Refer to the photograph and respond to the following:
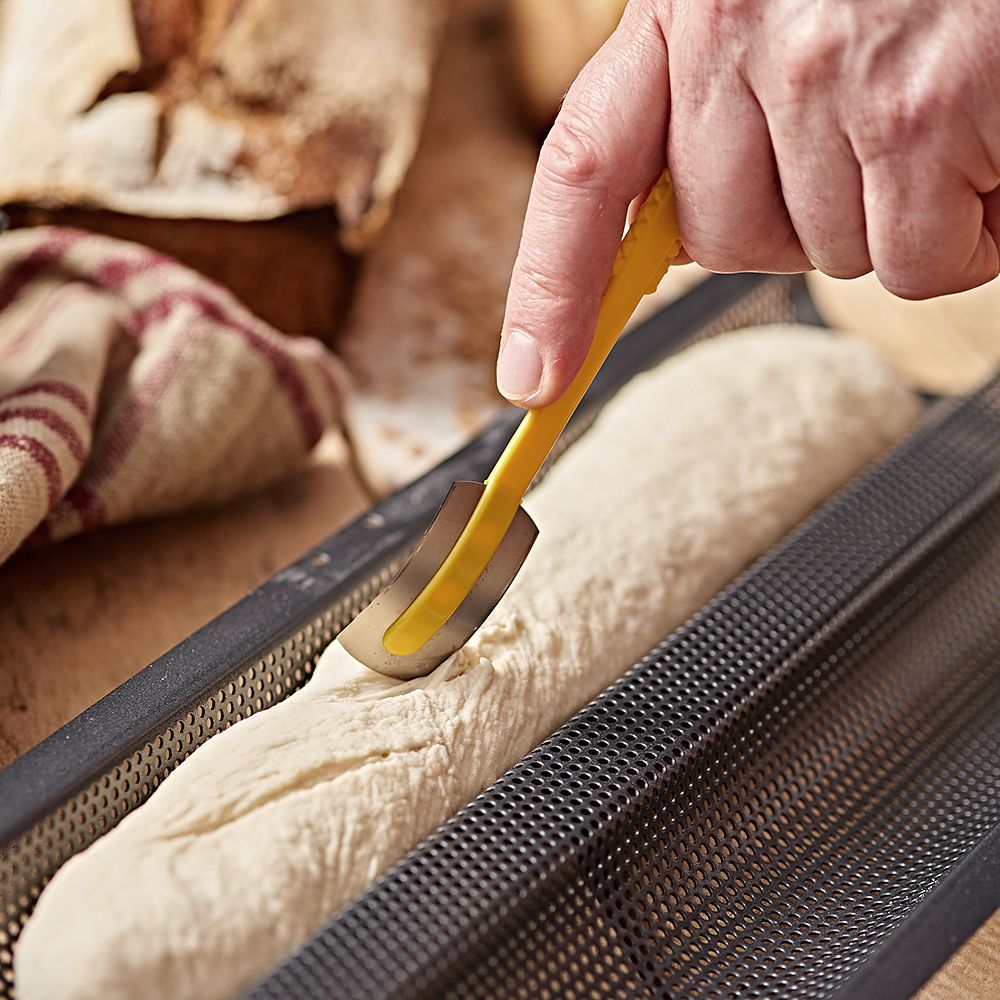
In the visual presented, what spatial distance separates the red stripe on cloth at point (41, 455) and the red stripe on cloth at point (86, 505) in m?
0.07

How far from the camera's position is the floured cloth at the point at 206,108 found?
132 cm

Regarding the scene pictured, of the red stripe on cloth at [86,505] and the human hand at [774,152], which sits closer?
the human hand at [774,152]

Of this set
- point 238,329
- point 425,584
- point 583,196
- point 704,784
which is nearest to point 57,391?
point 238,329

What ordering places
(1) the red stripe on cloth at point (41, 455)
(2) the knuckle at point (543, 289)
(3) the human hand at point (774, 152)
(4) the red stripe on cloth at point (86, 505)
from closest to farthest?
1. (3) the human hand at point (774, 152)
2. (2) the knuckle at point (543, 289)
3. (1) the red stripe on cloth at point (41, 455)
4. (4) the red stripe on cloth at point (86, 505)

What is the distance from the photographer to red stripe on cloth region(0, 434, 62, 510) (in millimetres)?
1020

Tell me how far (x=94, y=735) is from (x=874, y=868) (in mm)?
595

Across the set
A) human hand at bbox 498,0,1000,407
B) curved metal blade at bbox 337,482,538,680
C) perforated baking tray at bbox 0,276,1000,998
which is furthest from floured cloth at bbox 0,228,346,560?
human hand at bbox 498,0,1000,407

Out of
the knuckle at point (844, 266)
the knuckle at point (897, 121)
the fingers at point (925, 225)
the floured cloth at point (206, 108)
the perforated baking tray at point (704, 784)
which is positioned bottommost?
the perforated baking tray at point (704, 784)

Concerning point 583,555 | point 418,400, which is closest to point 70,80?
point 418,400

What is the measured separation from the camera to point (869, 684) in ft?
3.30

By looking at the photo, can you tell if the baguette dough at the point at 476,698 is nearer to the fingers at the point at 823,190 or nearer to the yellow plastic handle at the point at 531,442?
the yellow plastic handle at the point at 531,442

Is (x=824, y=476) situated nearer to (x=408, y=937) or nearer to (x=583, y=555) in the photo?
(x=583, y=555)

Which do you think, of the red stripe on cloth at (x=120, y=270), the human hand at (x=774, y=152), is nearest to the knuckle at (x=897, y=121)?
the human hand at (x=774, y=152)

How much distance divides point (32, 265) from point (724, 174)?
82 centimetres
